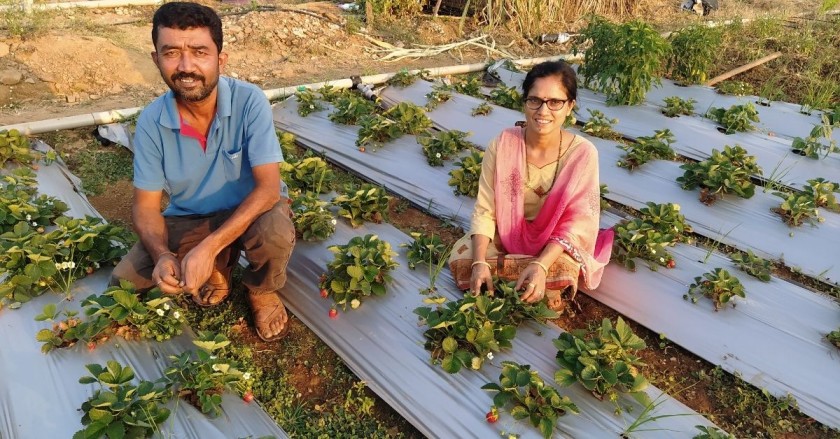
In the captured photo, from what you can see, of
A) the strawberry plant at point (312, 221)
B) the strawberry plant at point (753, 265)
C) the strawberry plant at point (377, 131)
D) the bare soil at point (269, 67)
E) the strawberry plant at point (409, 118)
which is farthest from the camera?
the strawberry plant at point (409, 118)

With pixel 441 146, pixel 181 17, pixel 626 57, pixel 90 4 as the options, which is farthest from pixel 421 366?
pixel 90 4

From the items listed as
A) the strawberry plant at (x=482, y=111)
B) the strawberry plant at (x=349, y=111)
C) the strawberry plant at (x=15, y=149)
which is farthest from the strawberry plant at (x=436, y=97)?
the strawberry plant at (x=15, y=149)

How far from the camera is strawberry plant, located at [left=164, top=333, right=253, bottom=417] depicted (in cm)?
235

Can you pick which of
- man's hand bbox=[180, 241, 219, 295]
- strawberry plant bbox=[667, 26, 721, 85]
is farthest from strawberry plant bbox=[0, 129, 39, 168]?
strawberry plant bbox=[667, 26, 721, 85]

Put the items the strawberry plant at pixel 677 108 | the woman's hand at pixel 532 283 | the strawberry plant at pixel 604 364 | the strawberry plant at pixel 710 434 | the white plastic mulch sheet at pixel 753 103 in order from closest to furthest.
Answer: the strawberry plant at pixel 710 434 < the strawberry plant at pixel 604 364 < the woman's hand at pixel 532 283 < the white plastic mulch sheet at pixel 753 103 < the strawberry plant at pixel 677 108

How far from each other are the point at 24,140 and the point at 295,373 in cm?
322

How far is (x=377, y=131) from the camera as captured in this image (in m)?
4.90

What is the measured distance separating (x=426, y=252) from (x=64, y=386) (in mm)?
1944

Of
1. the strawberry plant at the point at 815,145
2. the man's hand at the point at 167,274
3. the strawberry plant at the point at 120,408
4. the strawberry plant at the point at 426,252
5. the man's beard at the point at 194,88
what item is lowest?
the strawberry plant at the point at 426,252

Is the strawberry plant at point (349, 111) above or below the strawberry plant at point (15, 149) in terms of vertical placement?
above

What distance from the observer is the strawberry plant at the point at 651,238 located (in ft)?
11.1

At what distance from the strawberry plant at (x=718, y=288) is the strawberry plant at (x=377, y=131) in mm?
2809

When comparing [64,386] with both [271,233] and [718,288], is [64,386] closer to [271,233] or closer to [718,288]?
[271,233]

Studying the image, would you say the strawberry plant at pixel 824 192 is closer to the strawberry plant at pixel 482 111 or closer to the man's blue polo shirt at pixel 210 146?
the strawberry plant at pixel 482 111
